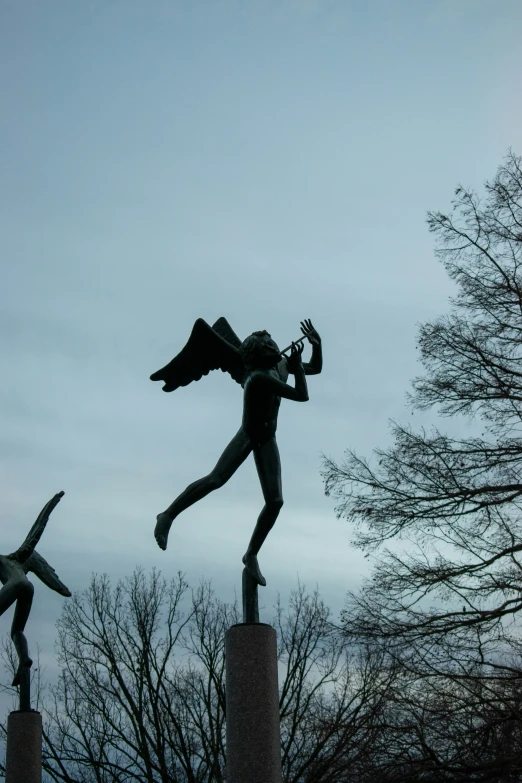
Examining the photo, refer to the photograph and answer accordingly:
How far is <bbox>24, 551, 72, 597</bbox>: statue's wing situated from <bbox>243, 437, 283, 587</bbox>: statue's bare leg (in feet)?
14.7

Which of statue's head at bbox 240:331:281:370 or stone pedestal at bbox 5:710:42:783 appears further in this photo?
stone pedestal at bbox 5:710:42:783

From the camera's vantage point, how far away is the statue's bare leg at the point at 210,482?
776 centimetres

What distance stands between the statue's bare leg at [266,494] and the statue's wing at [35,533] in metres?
4.41

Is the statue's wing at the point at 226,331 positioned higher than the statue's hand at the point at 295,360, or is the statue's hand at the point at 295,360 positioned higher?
the statue's wing at the point at 226,331

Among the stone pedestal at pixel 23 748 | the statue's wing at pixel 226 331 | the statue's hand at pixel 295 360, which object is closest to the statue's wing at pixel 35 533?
the stone pedestal at pixel 23 748

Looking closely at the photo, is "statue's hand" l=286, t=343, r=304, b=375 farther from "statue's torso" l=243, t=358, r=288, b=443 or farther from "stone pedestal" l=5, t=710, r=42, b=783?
"stone pedestal" l=5, t=710, r=42, b=783

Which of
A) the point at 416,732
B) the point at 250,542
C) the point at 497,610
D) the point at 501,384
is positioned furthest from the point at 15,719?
the point at 501,384

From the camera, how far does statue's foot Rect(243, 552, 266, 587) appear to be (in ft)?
25.6

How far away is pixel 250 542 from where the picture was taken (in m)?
8.06

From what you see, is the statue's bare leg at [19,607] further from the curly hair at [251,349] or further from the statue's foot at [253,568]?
the curly hair at [251,349]

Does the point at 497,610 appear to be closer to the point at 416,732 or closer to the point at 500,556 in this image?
the point at 500,556

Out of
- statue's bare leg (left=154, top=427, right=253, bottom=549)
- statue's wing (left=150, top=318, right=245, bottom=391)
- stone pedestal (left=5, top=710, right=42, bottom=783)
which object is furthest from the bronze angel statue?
stone pedestal (left=5, top=710, right=42, bottom=783)

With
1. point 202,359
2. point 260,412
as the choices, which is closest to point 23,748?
point 202,359

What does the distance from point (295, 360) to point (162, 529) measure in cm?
186
